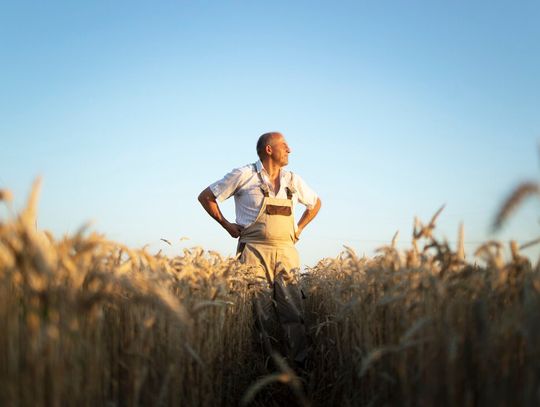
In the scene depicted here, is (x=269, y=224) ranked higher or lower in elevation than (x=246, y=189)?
lower

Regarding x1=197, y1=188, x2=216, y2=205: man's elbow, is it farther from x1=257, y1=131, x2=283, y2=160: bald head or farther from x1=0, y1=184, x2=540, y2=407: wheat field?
x1=0, y1=184, x2=540, y2=407: wheat field

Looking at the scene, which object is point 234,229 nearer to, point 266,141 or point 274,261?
point 274,261

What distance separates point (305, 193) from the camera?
6.12m

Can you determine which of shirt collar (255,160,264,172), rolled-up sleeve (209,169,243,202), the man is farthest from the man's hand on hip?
shirt collar (255,160,264,172)

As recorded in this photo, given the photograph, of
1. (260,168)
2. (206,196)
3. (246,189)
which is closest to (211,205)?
(206,196)

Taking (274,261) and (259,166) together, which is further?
(259,166)

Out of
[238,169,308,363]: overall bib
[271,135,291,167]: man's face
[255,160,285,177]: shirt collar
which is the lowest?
[238,169,308,363]: overall bib

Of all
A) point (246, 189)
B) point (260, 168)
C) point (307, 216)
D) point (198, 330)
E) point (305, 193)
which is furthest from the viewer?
point (307, 216)

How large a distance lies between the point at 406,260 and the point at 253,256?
9.44 ft

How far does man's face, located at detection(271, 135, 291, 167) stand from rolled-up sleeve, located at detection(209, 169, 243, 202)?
0.46 metres

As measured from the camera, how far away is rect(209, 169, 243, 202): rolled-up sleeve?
557cm

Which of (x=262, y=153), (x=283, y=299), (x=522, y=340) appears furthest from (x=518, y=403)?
(x=262, y=153)

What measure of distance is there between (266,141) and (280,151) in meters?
A: 0.21

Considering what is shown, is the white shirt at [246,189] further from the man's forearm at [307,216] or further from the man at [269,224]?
the man's forearm at [307,216]
